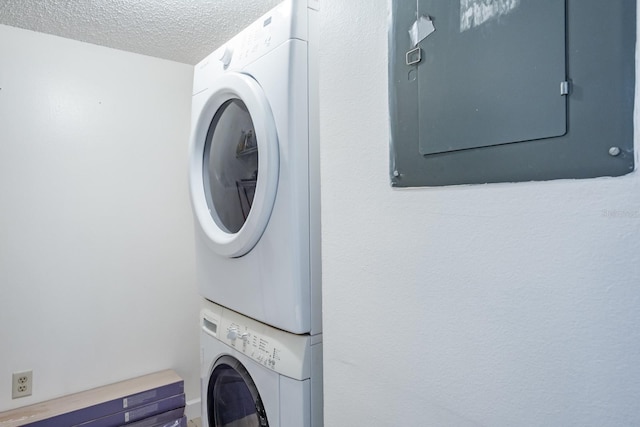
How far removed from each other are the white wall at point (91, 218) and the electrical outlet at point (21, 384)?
2 cm

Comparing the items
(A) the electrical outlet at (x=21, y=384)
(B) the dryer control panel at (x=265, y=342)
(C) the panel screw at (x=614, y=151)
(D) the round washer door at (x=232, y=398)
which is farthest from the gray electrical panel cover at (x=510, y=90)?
(A) the electrical outlet at (x=21, y=384)

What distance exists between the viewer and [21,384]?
5.91 ft

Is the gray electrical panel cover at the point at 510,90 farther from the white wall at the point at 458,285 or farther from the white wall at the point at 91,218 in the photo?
the white wall at the point at 91,218

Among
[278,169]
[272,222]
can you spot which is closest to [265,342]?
[272,222]

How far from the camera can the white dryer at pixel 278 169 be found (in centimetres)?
102

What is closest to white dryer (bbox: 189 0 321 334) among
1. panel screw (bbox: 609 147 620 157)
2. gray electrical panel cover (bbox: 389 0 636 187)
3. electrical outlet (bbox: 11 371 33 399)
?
gray electrical panel cover (bbox: 389 0 636 187)

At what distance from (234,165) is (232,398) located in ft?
2.80

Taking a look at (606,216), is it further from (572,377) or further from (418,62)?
(418,62)

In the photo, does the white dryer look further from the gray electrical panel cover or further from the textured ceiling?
the textured ceiling

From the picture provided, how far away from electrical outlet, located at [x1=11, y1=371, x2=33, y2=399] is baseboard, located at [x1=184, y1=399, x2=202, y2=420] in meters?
0.81

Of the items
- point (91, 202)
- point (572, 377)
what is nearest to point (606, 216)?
point (572, 377)

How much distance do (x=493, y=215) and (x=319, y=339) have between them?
656 millimetres

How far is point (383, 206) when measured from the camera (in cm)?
75

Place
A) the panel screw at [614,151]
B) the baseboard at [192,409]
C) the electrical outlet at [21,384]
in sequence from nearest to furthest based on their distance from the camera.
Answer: the panel screw at [614,151] → the electrical outlet at [21,384] → the baseboard at [192,409]
